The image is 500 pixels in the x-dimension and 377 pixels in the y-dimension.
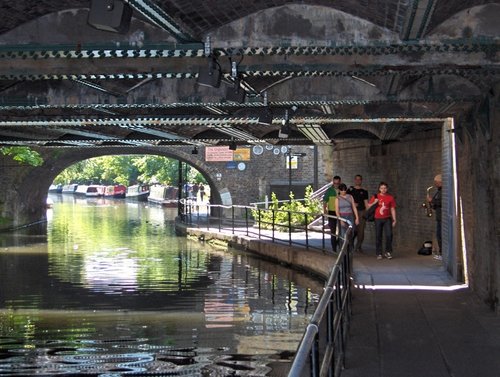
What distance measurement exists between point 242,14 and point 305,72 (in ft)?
4.21

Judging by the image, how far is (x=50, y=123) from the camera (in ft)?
48.3

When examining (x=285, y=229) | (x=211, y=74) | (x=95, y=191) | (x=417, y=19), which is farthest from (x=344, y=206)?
(x=95, y=191)

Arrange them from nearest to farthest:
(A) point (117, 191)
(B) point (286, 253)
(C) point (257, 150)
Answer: (B) point (286, 253)
(C) point (257, 150)
(A) point (117, 191)

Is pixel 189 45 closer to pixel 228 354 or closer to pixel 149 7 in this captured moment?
pixel 149 7

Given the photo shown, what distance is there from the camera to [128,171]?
86.9m

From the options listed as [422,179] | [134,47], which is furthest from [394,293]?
[422,179]

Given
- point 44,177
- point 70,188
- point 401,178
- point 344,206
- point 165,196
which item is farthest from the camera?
point 70,188

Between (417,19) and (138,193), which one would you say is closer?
(417,19)

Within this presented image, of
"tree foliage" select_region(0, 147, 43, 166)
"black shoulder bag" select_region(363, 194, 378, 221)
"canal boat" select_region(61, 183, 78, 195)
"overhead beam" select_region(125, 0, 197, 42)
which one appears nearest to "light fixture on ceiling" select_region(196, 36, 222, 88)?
"overhead beam" select_region(125, 0, 197, 42)

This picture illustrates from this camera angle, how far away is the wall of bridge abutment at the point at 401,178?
407 inches

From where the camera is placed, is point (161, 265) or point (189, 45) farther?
point (161, 265)

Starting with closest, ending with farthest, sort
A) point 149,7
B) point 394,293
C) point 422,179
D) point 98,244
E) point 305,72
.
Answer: point 149,7 < point 305,72 < point 394,293 < point 422,179 < point 98,244

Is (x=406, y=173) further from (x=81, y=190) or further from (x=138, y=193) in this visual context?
(x=81, y=190)

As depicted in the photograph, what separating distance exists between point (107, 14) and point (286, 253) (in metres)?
14.5
